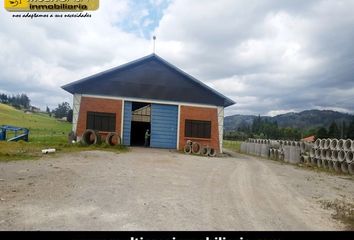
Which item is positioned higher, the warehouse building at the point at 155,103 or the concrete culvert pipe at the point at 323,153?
the warehouse building at the point at 155,103

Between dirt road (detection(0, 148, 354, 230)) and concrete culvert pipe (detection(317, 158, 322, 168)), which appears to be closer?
dirt road (detection(0, 148, 354, 230))

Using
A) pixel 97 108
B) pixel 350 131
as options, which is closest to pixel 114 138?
pixel 97 108

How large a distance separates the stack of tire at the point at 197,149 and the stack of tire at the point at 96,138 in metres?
4.58

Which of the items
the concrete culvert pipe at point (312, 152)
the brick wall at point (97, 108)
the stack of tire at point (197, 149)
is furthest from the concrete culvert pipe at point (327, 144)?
the brick wall at point (97, 108)

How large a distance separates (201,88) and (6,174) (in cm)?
1623

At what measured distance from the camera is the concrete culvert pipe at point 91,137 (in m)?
18.7

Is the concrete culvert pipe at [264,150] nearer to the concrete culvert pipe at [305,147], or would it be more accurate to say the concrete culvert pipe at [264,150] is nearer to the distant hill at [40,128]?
the concrete culvert pipe at [305,147]

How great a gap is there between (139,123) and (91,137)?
1010cm

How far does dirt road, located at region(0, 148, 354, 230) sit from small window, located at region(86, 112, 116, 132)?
10733 millimetres

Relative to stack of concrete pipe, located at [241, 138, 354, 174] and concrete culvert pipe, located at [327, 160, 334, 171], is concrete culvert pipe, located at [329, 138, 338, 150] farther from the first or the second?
concrete culvert pipe, located at [327, 160, 334, 171]

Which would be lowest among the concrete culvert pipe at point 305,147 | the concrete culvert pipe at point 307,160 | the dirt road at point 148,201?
the dirt road at point 148,201

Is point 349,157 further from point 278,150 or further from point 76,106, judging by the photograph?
point 76,106

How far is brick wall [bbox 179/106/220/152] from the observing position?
73.2 ft

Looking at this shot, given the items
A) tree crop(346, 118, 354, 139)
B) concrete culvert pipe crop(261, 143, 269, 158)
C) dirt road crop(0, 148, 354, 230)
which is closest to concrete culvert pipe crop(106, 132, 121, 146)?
dirt road crop(0, 148, 354, 230)
